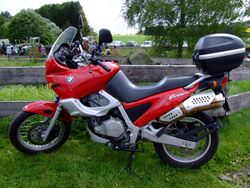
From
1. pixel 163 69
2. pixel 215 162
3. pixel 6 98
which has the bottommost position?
pixel 215 162

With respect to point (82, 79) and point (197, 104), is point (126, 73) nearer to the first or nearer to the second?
point (82, 79)

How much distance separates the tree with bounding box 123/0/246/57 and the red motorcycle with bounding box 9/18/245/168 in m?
17.4

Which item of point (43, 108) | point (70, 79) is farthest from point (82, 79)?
point (43, 108)

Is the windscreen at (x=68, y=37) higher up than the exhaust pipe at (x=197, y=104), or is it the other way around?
the windscreen at (x=68, y=37)

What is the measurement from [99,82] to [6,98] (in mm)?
2329

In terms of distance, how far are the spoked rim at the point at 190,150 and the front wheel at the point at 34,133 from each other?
1275 millimetres

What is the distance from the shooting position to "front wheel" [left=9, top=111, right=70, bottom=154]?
411 cm

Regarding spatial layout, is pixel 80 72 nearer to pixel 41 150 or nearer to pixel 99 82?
pixel 99 82

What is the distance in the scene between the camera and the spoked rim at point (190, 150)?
13.0 ft

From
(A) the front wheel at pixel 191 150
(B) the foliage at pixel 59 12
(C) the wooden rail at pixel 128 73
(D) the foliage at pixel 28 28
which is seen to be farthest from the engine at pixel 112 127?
(B) the foliage at pixel 59 12

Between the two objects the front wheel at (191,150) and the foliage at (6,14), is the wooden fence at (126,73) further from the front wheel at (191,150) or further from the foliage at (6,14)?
the foliage at (6,14)

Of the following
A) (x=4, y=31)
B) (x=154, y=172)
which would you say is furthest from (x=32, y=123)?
(x=4, y=31)

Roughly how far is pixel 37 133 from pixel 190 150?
71.0 inches

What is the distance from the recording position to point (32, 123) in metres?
4.15
